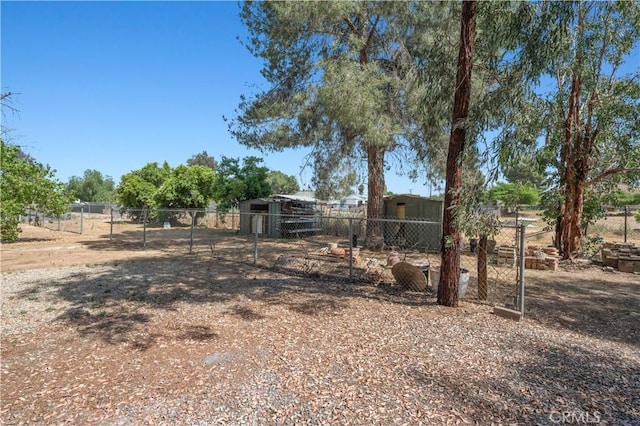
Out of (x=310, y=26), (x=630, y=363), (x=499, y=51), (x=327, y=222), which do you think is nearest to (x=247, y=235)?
(x=327, y=222)

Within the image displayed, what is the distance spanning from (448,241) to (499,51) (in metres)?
3.31

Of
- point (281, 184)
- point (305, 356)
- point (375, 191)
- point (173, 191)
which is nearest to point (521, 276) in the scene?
point (305, 356)

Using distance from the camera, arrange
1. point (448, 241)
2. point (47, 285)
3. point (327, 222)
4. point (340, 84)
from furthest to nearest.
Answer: point (327, 222) < point (340, 84) < point (47, 285) < point (448, 241)

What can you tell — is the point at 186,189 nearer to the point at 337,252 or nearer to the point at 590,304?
the point at 337,252

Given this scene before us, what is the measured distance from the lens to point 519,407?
9.09ft

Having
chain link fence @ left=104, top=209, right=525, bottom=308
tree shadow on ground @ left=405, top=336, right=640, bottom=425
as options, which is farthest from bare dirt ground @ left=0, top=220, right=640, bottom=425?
chain link fence @ left=104, top=209, right=525, bottom=308

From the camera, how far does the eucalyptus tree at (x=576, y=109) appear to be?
4969 mm

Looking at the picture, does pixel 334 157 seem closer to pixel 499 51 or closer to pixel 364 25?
pixel 364 25

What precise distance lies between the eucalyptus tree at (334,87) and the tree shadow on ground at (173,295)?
4888 mm

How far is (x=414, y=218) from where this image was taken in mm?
14156

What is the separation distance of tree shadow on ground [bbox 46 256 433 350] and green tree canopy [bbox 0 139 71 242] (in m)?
8.46

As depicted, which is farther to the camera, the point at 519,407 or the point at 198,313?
the point at 198,313

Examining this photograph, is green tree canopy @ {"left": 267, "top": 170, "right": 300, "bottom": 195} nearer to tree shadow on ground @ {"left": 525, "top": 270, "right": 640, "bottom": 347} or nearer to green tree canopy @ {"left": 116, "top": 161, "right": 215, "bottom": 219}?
green tree canopy @ {"left": 116, "top": 161, "right": 215, "bottom": 219}

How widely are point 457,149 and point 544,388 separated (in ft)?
11.2
